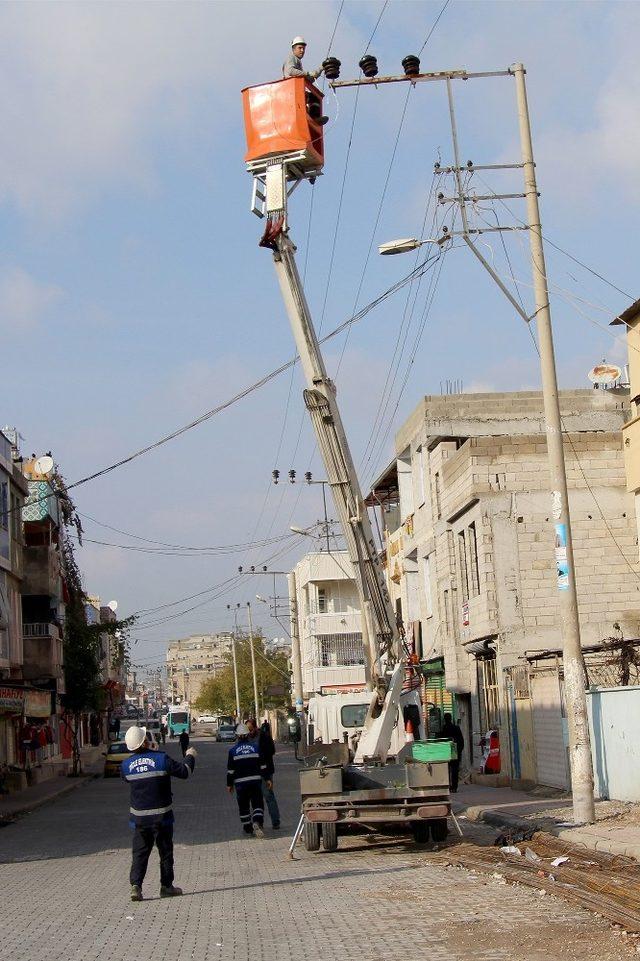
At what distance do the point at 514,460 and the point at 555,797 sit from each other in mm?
10492

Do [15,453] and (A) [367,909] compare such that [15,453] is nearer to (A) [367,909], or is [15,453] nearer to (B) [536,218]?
(B) [536,218]

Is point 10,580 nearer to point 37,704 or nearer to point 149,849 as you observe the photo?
point 37,704

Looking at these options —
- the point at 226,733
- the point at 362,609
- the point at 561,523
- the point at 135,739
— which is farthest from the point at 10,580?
the point at 226,733

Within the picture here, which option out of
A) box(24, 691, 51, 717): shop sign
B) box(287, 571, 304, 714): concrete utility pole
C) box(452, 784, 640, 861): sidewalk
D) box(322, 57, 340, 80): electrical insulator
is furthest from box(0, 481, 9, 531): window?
box(287, 571, 304, 714): concrete utility pole

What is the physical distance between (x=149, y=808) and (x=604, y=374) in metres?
28.0

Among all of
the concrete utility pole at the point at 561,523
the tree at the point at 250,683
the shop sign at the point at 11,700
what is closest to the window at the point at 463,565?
the shop sign at the point at 11,700

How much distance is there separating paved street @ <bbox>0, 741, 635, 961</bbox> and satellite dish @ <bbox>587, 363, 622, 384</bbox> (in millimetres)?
21391

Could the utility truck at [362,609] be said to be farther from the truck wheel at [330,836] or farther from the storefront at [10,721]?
the storefront at [10,721]

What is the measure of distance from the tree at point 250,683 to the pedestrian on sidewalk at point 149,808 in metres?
91.2

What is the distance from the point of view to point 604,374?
38.2m

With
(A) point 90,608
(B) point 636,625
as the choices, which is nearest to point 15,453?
(B) point 636,625

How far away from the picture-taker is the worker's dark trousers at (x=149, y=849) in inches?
504

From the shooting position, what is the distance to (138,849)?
12828 mm

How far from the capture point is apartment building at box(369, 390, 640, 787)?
27844 mm
